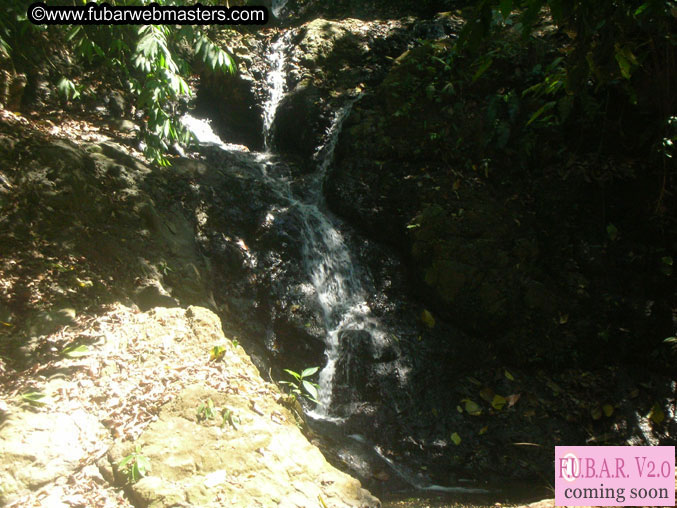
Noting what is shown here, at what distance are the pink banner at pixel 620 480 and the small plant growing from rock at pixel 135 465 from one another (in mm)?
2997

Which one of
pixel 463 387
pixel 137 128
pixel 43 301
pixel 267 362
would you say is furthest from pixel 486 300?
pixel 137 128

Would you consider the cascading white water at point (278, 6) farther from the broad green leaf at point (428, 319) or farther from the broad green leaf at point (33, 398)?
the broad green leaf at point (33, 398)

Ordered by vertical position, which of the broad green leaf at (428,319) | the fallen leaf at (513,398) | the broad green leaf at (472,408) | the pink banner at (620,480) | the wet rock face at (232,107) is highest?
the wet rock face at (232,107)

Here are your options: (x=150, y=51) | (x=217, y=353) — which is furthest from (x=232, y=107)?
(x=217, y=353)

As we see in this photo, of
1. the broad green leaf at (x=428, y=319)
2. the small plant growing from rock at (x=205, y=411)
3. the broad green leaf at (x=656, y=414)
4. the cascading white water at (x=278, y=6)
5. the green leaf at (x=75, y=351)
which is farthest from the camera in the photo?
the cascading white water at (x=278, y=6)

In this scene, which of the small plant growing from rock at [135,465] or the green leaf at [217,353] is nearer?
the small plant growing from rock at [135,465]

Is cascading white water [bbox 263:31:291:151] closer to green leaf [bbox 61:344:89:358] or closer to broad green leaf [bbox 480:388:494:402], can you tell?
green leaf [bbox 61:344:89:358]

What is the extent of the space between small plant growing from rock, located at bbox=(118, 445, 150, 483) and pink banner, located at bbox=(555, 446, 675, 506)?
3.00m

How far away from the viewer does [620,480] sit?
128 inches

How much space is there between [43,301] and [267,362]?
2654 millimetres

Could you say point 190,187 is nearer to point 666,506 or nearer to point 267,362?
point 267,362

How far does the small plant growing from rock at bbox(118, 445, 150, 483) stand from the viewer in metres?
2.85

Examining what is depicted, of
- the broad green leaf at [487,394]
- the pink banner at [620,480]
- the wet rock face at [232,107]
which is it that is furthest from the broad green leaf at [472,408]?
the wet rock face at [232,107]

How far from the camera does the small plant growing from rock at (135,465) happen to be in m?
2.85
